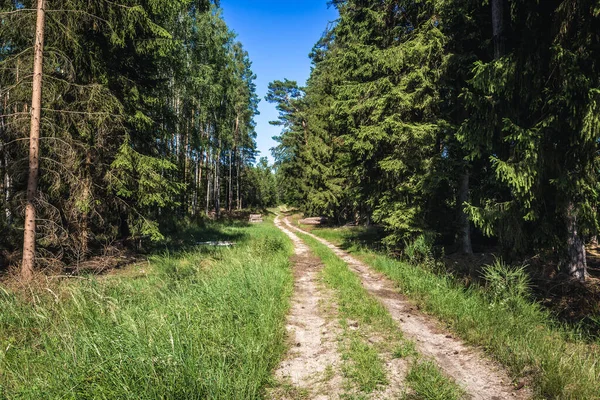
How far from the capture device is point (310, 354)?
3.88 metres

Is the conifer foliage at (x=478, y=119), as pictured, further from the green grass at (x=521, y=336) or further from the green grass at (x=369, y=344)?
the green grass at (x=369, y=344)

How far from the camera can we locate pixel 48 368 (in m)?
3.02

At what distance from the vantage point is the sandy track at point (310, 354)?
123 inches

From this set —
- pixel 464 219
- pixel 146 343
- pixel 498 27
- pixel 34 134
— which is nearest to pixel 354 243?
pixel 464 219

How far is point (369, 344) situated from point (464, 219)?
26.1 ft

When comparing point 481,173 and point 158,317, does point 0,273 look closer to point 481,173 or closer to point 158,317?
point 158,317

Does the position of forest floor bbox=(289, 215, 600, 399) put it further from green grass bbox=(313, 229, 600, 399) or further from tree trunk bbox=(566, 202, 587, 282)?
tree trunk bbox=(566, 202, 587, 282)

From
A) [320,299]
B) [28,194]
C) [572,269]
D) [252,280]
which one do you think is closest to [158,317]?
[252,280]

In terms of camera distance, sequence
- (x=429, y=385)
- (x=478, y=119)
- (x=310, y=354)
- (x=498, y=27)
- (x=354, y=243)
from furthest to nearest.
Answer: (x=354, y=243), (x=498, y=27), (x=478, y=119), (x=310, y=354), (x=429, y=385)

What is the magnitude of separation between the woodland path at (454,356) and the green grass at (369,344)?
192 mm

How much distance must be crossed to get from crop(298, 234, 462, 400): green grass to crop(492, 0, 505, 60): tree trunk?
6870mm

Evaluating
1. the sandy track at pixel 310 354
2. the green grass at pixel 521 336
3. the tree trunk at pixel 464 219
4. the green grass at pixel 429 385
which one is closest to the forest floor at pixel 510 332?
the green grass at pixel 521 336

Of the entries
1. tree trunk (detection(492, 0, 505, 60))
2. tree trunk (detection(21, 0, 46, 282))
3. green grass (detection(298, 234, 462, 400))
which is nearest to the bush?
green grass (detection(298, 234, 462, 400))

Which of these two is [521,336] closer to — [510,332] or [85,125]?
[510,332]
